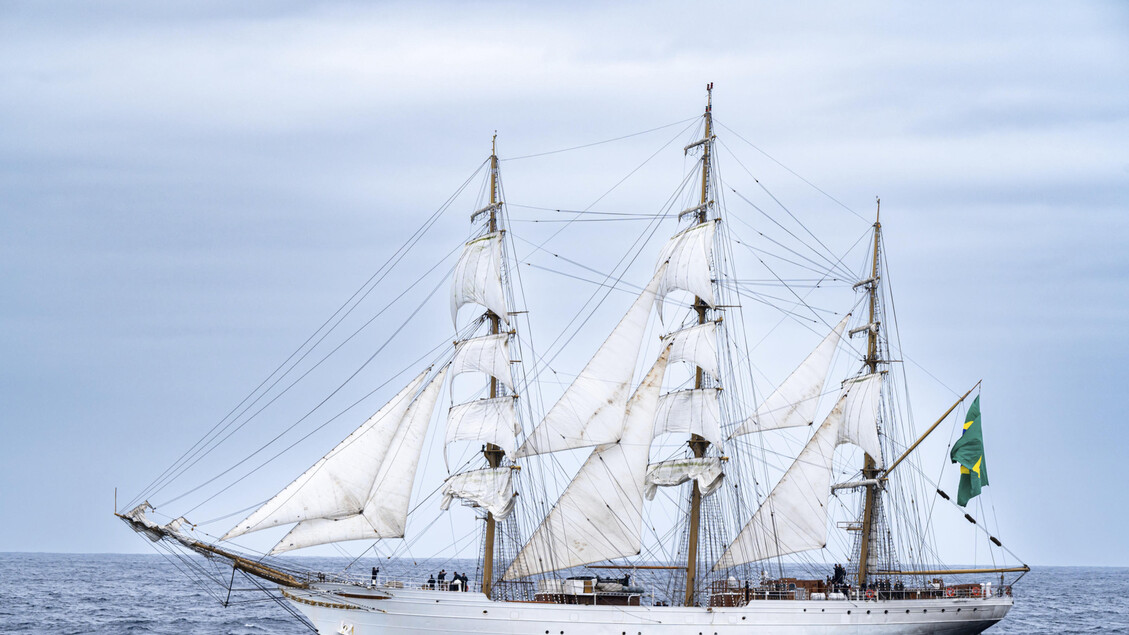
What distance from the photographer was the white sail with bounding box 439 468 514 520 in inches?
2159

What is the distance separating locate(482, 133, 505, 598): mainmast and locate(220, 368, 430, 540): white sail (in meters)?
3.97

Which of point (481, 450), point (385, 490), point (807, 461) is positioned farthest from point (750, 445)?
point (385, 490)

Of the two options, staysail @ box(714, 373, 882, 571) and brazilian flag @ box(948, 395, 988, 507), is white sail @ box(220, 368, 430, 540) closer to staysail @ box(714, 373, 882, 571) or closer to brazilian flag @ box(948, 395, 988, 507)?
staysail @ box(714, 373, 882, 571)

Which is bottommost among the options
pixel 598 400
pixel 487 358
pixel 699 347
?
pixel 598 400

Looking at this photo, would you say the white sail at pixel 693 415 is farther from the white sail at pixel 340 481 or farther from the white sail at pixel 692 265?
the white sail at pixel 340 481

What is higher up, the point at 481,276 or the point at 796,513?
the point at 481,276

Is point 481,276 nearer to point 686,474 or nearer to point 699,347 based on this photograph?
point 699,347

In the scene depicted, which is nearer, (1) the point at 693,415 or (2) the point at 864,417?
(1) the point at 693,415

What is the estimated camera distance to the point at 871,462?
65.4 metres

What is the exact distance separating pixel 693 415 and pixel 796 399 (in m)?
7.45

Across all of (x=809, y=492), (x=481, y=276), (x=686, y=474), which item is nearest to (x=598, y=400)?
(x=686, y=474)

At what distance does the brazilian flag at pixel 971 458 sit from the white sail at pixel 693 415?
12658 mm

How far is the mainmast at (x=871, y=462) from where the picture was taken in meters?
64.9

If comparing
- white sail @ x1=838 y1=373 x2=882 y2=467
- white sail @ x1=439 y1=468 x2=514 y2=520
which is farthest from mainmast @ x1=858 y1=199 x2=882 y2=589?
white sail @ x1=439 y1=468 x2=514 y2=520
